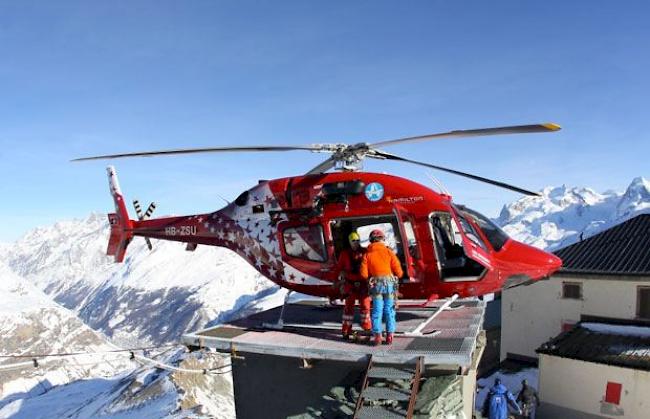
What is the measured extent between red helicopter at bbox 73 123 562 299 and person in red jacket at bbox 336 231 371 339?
1379 millimetres

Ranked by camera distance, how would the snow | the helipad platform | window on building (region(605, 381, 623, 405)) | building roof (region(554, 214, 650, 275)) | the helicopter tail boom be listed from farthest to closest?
building roof (region(554, 214, 650, 275)) → the snow → window on building (region(605, 381, 623, 405)) → the helicopter tail boom → the helipad platform

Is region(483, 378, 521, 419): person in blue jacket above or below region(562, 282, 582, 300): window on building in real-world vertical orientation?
below

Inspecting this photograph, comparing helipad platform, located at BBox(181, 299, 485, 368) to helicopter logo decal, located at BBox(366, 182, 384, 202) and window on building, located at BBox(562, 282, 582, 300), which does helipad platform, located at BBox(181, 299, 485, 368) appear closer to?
helicopter logo decal, located at BBox(366, 182, 384, 202)

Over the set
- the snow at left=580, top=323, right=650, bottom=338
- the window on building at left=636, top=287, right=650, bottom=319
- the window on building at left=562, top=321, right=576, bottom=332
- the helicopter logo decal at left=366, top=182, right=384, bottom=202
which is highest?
the helicopter logo decal at left=366, top=182, right=384, bottom=202

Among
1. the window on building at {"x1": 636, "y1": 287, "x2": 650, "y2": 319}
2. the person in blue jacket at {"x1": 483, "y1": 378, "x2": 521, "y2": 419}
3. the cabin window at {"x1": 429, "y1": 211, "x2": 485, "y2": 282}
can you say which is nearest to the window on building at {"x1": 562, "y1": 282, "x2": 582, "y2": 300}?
the window on building at {"x1": 636, "y1": 287, "x2": 650, "y2": 319}

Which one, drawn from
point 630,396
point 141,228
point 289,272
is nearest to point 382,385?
point 289,272

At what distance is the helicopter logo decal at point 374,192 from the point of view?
1088 cm

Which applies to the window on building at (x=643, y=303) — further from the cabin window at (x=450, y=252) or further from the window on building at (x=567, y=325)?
the cabin window at (x=450, y=252)

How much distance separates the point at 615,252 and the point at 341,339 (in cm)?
2134

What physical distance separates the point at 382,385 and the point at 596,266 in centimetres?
2039

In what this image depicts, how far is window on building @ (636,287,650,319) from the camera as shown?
21.8 metres

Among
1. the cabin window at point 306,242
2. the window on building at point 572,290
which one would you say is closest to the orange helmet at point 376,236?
the cabin window at point 306,242

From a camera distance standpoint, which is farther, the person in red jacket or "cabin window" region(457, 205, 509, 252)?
"cabin window" region(457, 205, 509, 252)

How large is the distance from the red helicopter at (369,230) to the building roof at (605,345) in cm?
1034
